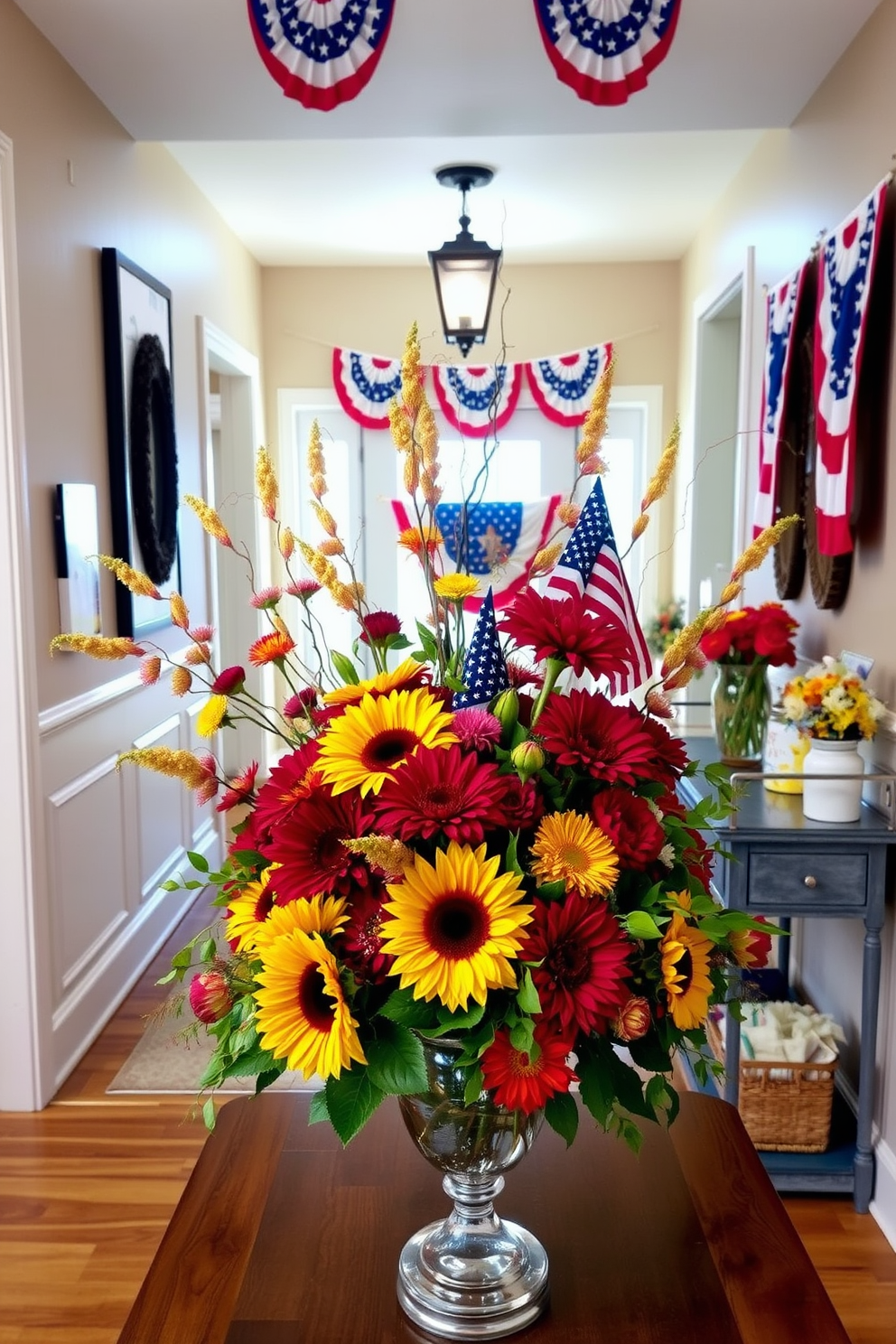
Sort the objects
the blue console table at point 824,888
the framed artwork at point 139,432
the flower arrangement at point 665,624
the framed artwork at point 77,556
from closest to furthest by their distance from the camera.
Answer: the blue console table at point 824,888, the framed artwork at point 77,556, the framed artwork at point 139,432, the flower arrangement at point 665,624

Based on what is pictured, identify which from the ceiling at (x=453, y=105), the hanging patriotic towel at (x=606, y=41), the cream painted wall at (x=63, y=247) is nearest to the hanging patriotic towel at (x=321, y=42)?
the ceiling at (x=453, y=105)

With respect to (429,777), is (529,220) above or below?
above

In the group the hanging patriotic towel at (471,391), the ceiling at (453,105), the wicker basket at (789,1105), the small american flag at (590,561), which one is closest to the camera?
the small american flag at (590,561)

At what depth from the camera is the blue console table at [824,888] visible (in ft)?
7.16

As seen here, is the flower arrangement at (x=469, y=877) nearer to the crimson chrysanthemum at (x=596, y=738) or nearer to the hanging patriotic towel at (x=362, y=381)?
the crimson chrysanthemum at (x=596, y=738)

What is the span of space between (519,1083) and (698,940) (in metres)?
0.18

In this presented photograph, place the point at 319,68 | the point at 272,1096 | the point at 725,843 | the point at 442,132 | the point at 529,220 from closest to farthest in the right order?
the point at 272,1096
the point at 725,843
the point at 319,68
the point at 442,132
the point at 529,220

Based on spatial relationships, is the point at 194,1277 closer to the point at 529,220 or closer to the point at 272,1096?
the point at 272,1096

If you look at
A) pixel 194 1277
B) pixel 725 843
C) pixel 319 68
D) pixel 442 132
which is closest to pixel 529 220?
pixel 442 132

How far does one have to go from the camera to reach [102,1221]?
223 centimetres

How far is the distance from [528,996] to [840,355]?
2.05 metres

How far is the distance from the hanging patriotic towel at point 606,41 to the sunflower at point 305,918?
2.17 meters

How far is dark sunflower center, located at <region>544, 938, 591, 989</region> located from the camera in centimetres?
79

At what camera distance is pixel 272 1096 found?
4.40 feet
